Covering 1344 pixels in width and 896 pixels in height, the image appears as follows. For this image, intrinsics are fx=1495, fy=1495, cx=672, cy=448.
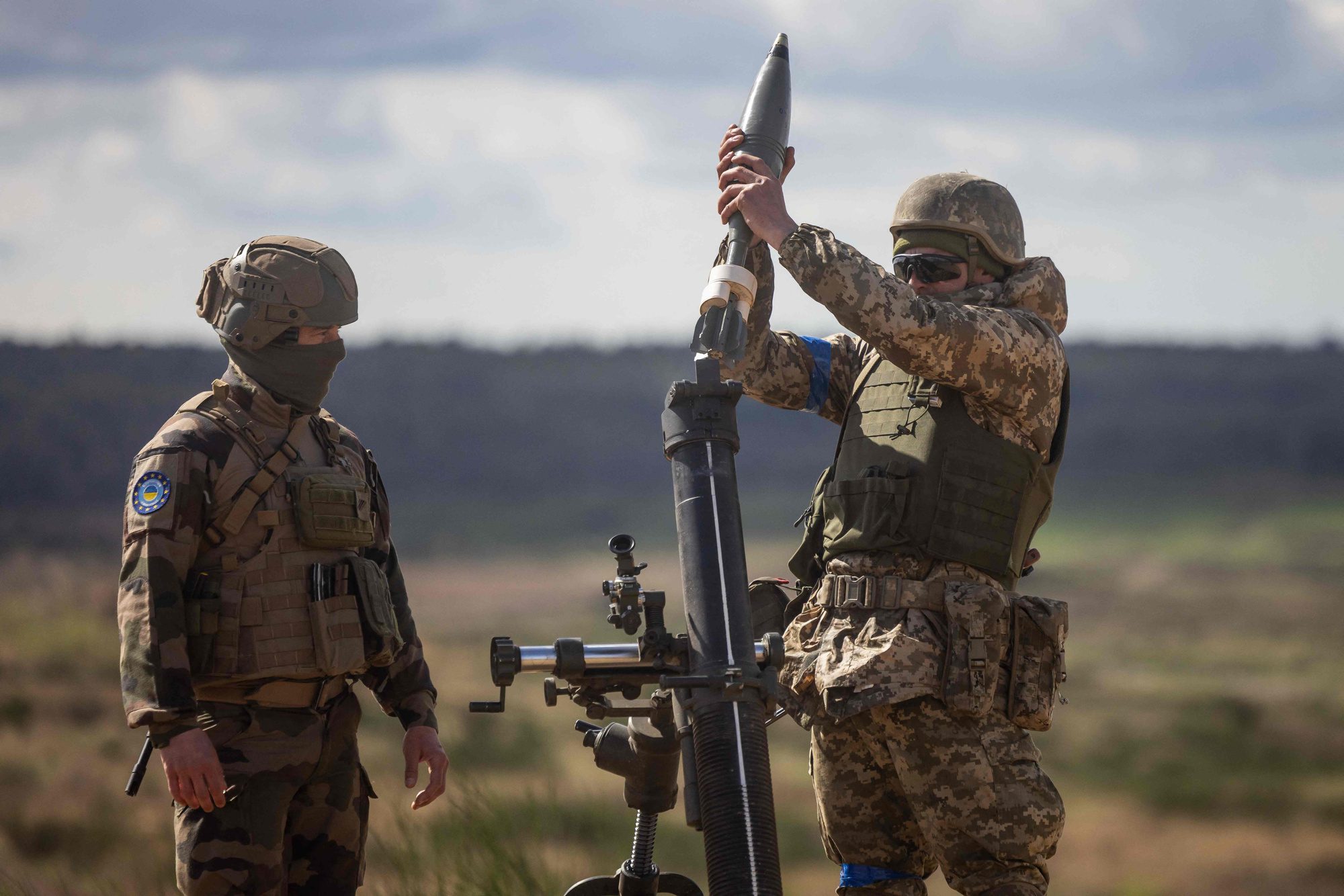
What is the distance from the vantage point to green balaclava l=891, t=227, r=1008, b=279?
5.43m

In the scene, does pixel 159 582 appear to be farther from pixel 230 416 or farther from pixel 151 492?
pixel 230 416

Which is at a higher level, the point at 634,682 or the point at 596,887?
the point at 634,682

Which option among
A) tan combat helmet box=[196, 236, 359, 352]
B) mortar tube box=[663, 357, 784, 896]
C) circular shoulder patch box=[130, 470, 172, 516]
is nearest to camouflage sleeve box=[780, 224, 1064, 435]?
mortar tube box=[663, 357, 784, 896]

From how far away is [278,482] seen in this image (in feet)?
15.5

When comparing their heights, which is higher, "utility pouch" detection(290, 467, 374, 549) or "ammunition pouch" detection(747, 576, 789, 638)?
"utility pouch" detection(290, 467, 374, 549)

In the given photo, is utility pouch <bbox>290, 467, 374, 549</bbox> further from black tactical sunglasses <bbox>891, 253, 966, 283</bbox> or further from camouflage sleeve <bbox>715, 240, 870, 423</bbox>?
black tactical sunglasses <bbox>891, 253, 966, 283</bbox>

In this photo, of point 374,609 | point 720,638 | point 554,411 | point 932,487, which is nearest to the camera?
point 720,638

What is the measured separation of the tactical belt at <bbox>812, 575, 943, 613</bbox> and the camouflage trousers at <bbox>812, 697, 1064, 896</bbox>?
0.32 metres

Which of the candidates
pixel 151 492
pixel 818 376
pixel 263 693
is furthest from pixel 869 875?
pixel 151 492

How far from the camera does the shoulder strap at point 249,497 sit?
15.1 feet

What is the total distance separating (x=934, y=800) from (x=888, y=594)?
0.70 meters

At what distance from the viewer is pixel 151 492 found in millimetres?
4484

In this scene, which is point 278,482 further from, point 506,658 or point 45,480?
point 45,480

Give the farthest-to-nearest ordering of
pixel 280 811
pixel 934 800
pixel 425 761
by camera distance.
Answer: pixel 425 761, pixel 934 800, pixel 280 811
